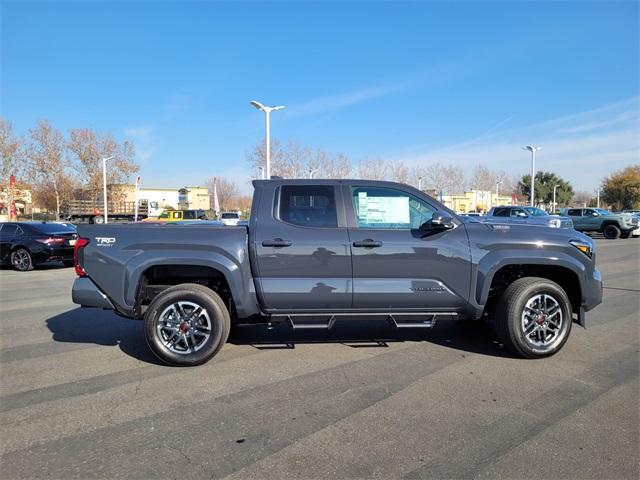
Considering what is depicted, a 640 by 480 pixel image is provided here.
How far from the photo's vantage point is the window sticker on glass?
16.5ft

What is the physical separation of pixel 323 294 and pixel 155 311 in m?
1.76

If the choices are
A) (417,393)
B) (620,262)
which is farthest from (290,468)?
(620,262)

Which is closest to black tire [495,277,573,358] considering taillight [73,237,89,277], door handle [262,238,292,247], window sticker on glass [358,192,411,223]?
window sticker on glass [358,192,411,223]

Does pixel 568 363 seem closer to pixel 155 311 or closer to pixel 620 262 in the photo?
pixel 155 311

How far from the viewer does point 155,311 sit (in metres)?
4.77

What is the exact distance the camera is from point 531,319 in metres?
4.98

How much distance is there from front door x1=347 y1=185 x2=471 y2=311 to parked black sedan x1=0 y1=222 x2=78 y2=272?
12.0 m

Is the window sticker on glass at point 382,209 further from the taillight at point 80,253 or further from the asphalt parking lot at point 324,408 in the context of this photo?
the taillight at point 80,253

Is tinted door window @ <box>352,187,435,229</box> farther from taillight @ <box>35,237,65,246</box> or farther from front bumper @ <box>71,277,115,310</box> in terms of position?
taillight @ <box>35,237,65,246</box>

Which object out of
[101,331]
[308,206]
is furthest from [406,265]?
[101,331]

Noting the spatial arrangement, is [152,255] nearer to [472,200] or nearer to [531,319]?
[531,319]

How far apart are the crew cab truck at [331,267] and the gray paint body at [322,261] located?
0.01 m

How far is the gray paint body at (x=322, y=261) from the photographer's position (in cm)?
482

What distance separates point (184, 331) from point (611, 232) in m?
30.0
